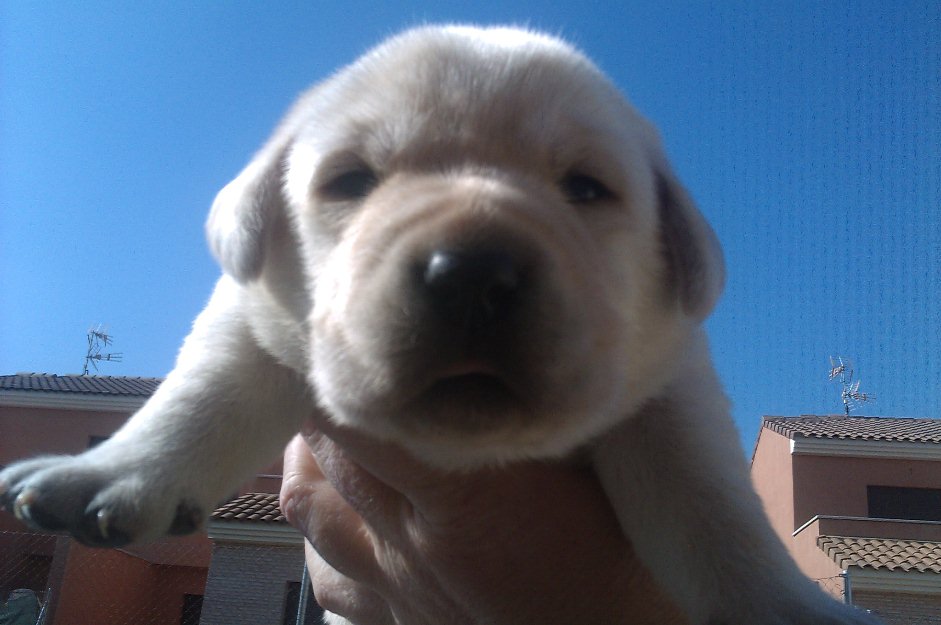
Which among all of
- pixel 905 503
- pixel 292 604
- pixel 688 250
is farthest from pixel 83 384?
pixel 905 503

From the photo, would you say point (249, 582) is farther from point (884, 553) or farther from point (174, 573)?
point (884, 553)

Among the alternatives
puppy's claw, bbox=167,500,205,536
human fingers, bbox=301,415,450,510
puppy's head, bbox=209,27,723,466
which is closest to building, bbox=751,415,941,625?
human fingers, bbox=301,415,450,510

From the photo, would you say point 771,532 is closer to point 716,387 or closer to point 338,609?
point 716,387

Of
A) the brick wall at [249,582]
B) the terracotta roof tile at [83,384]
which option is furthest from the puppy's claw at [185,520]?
the terracotta roof tile at [83,384]

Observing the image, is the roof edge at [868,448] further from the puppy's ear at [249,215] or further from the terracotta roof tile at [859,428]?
the puppy's ear at [249,215]

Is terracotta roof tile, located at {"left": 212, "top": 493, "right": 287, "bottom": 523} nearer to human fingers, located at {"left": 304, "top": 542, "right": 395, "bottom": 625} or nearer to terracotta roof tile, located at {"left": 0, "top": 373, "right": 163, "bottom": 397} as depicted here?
terracotta roof tile, located at {"left": 0, "top": 373, "right": 163, "bottom": 397}
